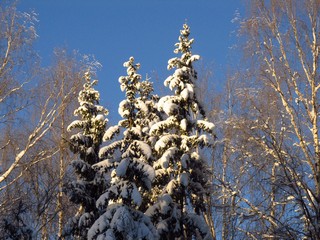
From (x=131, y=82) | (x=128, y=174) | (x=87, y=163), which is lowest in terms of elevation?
→ (x=128, y=174)

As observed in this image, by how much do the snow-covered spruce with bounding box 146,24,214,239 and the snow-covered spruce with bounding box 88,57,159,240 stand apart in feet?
1.88

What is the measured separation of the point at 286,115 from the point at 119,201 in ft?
21.0

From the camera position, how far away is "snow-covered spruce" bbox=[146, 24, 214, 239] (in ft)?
47.6

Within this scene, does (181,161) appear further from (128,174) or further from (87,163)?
(87,163)

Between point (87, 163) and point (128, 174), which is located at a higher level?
point (87, 163)

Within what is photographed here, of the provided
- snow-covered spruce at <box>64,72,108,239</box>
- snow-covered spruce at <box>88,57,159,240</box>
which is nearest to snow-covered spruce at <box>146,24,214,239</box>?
snow-covered spruce at <box>88,57,159,240</box>

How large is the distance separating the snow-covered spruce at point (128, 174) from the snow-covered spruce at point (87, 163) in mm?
1576

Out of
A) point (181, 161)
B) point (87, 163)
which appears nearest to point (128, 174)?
point (181, 161)

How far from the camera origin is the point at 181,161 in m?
14.6

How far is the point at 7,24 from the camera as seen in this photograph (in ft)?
63.4

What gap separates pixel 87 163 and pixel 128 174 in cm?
406

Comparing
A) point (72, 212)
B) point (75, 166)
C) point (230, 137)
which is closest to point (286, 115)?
point (230, 137)

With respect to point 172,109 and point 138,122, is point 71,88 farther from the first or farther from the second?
point 172,109

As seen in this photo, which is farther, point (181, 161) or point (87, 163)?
point (87, 163)
